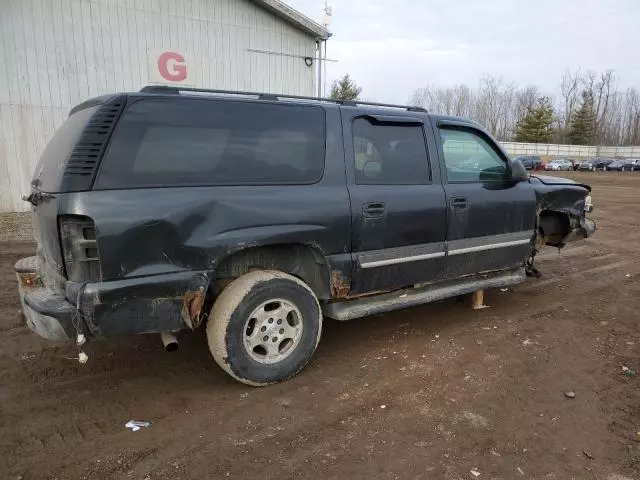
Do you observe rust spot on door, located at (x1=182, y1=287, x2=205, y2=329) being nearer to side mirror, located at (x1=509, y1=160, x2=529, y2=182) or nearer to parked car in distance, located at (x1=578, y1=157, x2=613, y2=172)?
side mirror, located at (x1=509, y1=160, x2=529, y2=182)

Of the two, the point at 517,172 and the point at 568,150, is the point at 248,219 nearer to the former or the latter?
the point at 517,172

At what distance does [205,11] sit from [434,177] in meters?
9.51

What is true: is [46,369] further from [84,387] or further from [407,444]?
[407,444]

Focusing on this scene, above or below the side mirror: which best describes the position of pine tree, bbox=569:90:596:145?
above

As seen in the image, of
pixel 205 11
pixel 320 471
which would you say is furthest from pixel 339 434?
pixel 205 11

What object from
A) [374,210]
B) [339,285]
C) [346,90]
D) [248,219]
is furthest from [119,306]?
[346,90]

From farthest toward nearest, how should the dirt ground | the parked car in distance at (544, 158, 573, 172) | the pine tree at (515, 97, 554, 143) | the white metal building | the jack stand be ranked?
1. the pine tree at (515, 97, 554, 143)
2. the parked car in distance at (544, 158, 573, 172)
3. the white metal building
4. the jack stand
5. the dirt ground

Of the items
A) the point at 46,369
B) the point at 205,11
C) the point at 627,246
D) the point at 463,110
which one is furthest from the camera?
the point at 463,110

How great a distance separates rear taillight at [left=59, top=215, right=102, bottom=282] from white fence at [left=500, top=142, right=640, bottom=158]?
59.1 meters

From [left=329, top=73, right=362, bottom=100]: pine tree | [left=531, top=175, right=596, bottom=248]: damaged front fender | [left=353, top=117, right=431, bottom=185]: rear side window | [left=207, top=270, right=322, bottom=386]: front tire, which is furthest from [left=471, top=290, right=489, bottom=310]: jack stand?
[left=329, top=73, right=362, bottom=100]: pine tree

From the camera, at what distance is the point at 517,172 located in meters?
4.64

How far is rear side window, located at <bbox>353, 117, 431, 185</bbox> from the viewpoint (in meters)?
3.77

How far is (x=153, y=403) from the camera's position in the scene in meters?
3.18

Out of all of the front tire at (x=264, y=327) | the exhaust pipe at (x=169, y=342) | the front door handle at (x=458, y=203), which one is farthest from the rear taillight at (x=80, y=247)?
the front door handle at (x=458, y=203)
